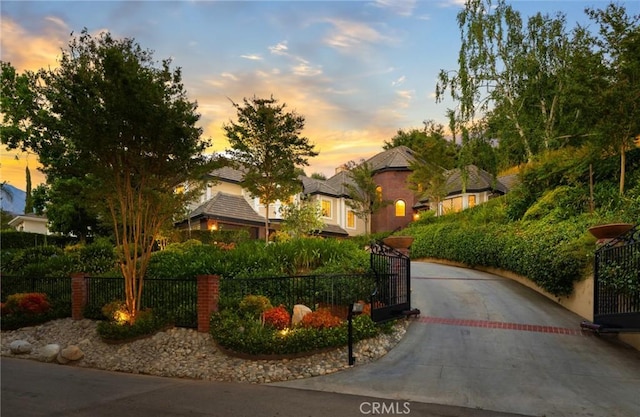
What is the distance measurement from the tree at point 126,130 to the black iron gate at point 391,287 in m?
5.70

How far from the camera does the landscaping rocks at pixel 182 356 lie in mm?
8109

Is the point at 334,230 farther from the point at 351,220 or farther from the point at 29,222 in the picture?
the point at 29,222

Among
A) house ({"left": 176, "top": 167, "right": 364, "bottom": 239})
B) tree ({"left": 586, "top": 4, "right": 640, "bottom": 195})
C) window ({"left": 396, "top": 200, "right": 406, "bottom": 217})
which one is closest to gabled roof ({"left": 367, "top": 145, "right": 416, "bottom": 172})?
window ({"left": 396, "top": 200, "right": 406, "bottom": 217})

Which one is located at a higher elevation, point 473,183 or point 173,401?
point 473,183

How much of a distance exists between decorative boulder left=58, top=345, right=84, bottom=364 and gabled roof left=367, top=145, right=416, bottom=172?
30790 millimetres

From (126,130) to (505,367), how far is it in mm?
9719

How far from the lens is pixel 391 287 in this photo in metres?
11.2

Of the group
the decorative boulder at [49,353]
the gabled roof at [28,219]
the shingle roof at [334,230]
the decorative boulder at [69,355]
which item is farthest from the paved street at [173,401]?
the gabled roof at [28,219]

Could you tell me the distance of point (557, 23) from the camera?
79.8 ft

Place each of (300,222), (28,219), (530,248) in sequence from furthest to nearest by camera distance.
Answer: (28,219)
(300,222)
(530,248)

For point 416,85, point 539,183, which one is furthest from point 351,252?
point 539,183

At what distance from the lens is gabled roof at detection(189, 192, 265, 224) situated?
2891 centimetres

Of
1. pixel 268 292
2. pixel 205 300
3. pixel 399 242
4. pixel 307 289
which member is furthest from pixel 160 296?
pixel 399 242

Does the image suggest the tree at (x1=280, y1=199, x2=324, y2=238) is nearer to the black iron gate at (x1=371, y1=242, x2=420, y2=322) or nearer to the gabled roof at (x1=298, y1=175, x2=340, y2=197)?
the black iron gate at (x1=371, y1=242, x2=420, y2=322)
